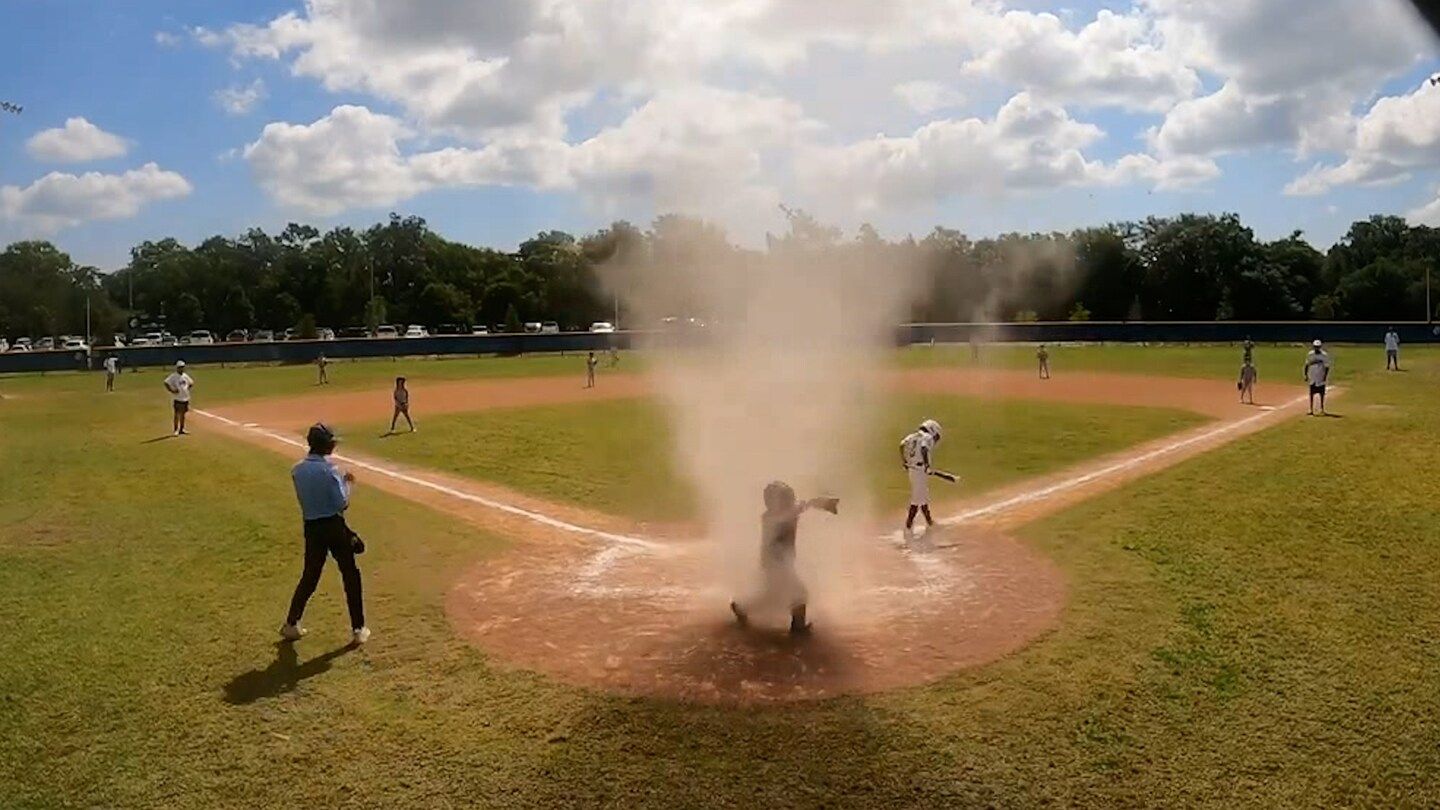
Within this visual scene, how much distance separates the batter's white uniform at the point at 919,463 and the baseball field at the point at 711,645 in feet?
2.09

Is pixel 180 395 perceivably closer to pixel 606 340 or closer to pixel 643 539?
pixel 643 539

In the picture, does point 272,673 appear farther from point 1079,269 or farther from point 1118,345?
point 1079,269

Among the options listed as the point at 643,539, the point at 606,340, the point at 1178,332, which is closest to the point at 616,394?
the point at 643,539

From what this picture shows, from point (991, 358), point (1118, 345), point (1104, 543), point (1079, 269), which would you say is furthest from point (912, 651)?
point (1079, 269)

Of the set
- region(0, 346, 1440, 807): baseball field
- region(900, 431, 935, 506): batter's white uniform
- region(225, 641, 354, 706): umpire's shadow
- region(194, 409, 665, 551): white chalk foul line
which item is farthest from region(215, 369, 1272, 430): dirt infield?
region(225, 641, 354, 706): umpire's shadow

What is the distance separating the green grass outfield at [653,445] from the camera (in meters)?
18.1

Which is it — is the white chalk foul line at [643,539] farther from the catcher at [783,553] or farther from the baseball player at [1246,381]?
the baseball player at [1246,381]

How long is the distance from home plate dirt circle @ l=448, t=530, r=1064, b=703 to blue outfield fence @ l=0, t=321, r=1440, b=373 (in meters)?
43.7

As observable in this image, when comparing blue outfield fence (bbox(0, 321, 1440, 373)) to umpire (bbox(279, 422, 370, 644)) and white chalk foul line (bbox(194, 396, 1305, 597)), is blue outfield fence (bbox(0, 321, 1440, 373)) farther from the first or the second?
umpire (bbox(279, 422, 370, 644))

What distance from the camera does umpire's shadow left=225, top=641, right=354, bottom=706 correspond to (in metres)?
8.45

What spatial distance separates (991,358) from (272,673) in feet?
163

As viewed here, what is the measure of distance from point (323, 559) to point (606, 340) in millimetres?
55839

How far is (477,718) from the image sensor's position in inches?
313

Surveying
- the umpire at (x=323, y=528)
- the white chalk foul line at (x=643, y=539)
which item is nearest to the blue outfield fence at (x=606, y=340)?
the white chalk foul line at (x=643, y=539)
